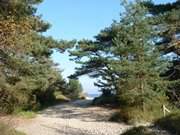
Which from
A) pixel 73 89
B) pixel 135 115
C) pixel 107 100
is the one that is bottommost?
pixel 135 115

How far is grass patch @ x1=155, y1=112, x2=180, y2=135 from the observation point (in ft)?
45.1

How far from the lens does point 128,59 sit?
2441 cm

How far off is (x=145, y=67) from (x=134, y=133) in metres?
9.71

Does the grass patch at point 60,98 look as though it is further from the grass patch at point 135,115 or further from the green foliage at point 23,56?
the grass patch at point 135,115

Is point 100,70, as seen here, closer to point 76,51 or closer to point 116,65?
point 76,51

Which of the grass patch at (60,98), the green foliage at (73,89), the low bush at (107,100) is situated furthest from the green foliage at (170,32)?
the green foliage at (73,89)

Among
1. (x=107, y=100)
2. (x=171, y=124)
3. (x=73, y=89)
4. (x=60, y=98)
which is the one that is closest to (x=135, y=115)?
(x=171, y=124)

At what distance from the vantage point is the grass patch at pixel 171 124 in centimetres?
1374

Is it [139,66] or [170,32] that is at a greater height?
[170,32]

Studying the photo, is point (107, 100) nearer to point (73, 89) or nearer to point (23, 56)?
point (23, 56)

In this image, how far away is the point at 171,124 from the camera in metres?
14.4

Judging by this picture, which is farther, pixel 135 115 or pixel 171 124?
pixel 135 115

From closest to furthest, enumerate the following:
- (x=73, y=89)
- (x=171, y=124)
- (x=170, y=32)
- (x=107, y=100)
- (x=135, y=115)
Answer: (x=171, y=124) < (x=135, y=115) < (x=170, y=32) < (x=107, y=100) < (x=73, y=89)

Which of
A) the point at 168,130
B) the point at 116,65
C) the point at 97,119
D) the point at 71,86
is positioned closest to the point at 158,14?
the point at 116,65
